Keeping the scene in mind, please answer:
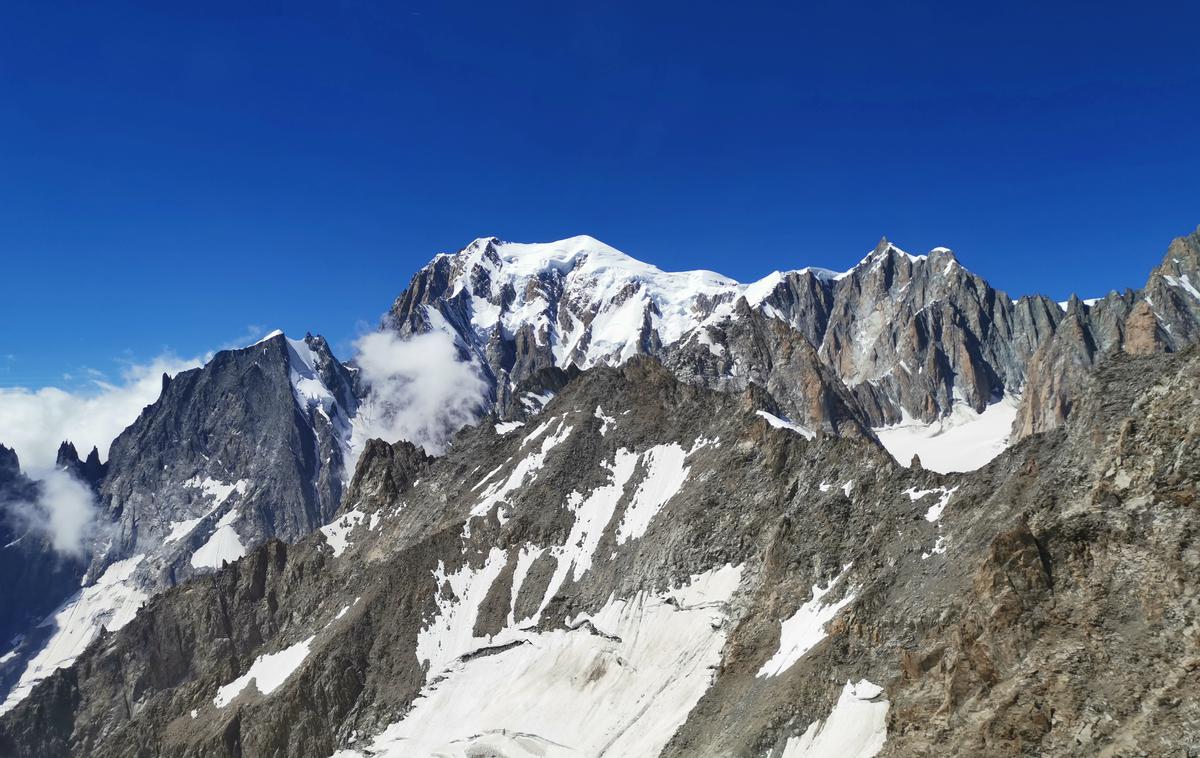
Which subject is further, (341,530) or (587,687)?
(341,530)

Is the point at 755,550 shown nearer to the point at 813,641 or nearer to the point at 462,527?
the point at 813,641

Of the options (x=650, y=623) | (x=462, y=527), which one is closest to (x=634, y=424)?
(x=462, y=527)

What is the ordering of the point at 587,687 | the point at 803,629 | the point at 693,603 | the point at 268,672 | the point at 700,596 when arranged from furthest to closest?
the point at 268,672 < the point at 587,687 < the point at 700,596 < the point at 693,603 < the point at 803,629

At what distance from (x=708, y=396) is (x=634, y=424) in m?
13.6

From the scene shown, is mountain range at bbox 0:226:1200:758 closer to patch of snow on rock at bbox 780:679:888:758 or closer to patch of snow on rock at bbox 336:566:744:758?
patch of snow on rock at bbox 780:679:888:758

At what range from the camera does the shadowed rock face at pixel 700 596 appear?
45025 mm

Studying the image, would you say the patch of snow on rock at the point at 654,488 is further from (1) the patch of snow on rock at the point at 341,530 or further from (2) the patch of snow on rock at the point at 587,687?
(1) the patch of snow on rock at the point at 341,530

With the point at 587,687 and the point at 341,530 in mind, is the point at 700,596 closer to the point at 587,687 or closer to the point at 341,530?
the point at 587,687

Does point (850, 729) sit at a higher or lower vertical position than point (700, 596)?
lower

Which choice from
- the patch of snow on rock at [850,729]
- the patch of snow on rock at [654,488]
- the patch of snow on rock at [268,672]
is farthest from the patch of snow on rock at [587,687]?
the patch of snow on rock at [850,729]

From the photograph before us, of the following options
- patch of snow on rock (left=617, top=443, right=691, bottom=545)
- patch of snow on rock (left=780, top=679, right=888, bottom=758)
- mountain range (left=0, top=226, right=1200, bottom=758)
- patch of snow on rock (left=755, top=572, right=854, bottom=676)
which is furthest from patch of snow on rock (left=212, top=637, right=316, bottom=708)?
patch of snow on rock (left=780, top=679, right=888, bottom=758)

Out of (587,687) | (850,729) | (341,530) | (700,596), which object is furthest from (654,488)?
(341,530)

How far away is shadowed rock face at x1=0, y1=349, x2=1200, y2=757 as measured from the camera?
45.0 metres

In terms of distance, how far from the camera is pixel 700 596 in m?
96.7
